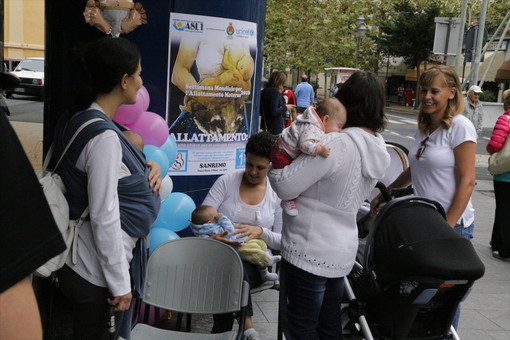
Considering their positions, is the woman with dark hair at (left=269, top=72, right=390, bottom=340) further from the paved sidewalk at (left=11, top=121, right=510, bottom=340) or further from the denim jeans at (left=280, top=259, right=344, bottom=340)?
the paved sidewalk at (left=11, top=121, right=510, bottom=340)

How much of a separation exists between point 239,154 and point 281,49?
3343 cm

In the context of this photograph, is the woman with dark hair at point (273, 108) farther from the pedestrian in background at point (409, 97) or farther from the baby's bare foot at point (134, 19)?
the pedestrian in background at point (409, 97)

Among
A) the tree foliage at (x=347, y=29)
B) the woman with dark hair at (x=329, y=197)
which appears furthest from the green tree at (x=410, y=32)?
the woman with dark hair at (x=329, y=197)

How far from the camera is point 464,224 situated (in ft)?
12.7

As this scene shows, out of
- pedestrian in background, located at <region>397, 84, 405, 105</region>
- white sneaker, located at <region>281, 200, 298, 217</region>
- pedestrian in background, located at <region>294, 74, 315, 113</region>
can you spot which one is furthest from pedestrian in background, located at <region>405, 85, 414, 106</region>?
white sneaker, located at <region>281, 200, 298, 217</region>

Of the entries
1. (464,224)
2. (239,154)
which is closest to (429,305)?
(464,224)

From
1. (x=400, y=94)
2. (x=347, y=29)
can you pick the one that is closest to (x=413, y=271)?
(x=347, y=29)

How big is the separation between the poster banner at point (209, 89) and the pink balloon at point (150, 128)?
2.46 feet

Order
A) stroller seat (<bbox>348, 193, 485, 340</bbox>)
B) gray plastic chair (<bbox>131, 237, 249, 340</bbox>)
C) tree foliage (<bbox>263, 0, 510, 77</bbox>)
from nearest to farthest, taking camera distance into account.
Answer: stroller seat (<bbox>348, 193, 485, 340</bbox>) < gray plastic chair (<bbox>131, 237, 249, 340</bbox>) < tree foliage (<bbox>263, 0, 510, 77</bbox>)

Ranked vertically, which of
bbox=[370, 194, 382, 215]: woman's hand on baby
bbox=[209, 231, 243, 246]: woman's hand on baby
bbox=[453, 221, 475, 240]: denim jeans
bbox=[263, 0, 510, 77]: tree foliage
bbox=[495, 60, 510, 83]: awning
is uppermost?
bbox=[263, 0, 510, 77]: tree foliage

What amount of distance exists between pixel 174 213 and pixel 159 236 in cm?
21

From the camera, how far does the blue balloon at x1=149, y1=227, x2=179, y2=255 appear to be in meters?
4.00

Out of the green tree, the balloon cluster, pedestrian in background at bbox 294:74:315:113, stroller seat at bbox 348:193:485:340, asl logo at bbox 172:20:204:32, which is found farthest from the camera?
the green tree

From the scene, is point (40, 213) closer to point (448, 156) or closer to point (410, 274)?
point (410, 274)
